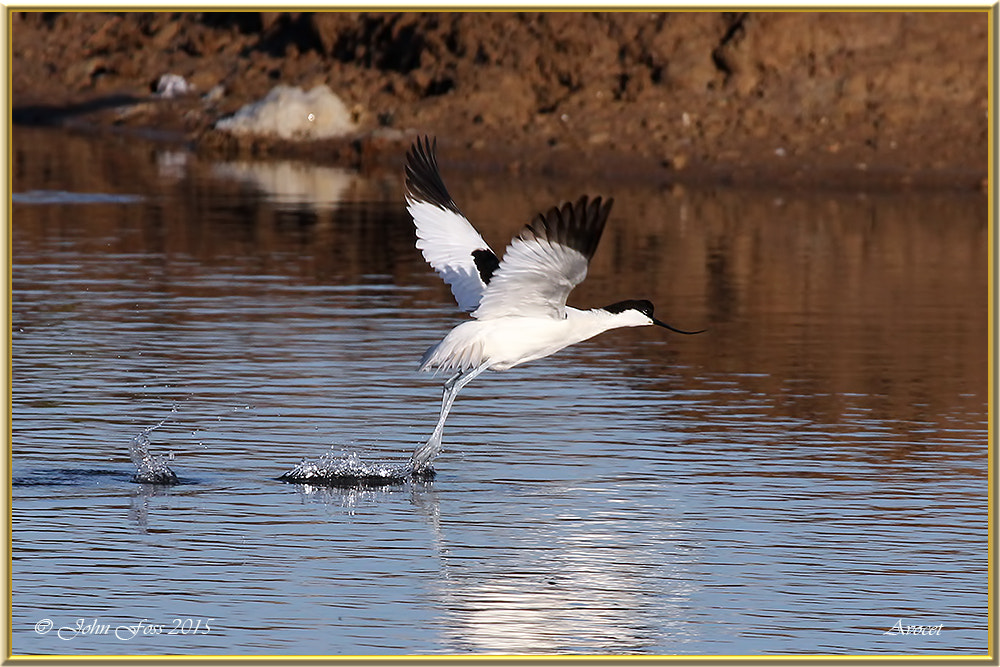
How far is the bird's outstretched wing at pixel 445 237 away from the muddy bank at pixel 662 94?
15824 millimetres

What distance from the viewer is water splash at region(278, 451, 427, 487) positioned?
8.98m

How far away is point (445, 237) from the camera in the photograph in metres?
9.70

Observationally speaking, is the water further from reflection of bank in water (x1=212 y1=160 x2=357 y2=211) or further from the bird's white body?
reflection of bank in water (x1=212 y1=160 x2=357 y2=211)

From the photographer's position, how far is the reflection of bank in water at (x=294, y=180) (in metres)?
23.0

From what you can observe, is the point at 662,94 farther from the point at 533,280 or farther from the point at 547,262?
the point at 547,262

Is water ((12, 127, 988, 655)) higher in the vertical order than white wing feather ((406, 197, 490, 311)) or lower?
lower

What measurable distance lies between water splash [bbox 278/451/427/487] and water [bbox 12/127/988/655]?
0.11m

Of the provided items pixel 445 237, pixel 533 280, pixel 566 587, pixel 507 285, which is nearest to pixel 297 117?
pixel 445 237

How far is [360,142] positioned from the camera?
28.3 metres

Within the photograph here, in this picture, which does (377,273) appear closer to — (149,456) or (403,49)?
(149,456)

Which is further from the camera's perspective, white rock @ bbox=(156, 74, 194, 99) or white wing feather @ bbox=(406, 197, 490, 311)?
white rock @ bbox=(156, 74, 194, 99)

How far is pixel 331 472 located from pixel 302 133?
820 inches

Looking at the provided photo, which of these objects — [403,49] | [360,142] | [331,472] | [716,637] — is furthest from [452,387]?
[403,49]
